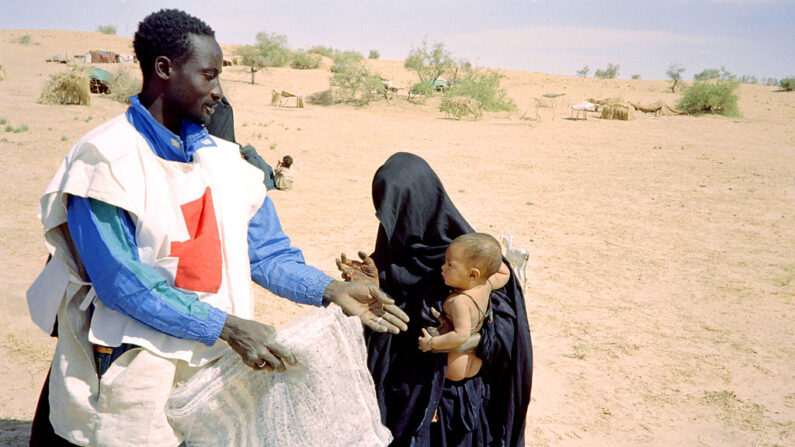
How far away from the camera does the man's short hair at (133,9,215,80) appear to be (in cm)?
165

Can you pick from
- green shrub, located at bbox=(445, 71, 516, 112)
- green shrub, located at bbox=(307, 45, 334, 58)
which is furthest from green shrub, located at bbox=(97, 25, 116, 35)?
green shrub, located at bbox=(445, 71, 516, 112)

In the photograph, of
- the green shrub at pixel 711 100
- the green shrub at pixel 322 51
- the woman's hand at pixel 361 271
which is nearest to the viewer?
the woman's hand at pixel 361 271

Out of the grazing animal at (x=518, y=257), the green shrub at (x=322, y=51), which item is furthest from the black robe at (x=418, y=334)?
the green shrub at (x=322, y=51)

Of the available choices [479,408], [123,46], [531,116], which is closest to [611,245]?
[479,408]

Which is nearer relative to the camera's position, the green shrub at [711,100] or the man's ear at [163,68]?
the man's ear at [163,68]

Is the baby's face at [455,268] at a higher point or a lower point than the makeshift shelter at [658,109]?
lower

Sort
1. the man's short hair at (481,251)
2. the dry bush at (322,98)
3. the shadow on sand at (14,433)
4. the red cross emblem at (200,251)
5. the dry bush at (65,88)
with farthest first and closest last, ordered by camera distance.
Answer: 1. the dry bush at (322,98)
2. the dry bush at (65,88)
3. the shadow on sand at (14,433)
4. the man's short hair at (481,251)
5. the red cross emblem at (200,251)

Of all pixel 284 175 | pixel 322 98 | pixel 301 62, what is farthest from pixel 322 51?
pixel 284 175

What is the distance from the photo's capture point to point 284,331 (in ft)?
5.30

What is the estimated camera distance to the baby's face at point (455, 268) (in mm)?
2375

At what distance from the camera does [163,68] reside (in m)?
1.67

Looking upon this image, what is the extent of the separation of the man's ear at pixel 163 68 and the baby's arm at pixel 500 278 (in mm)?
1534

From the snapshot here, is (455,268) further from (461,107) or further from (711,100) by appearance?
(711,100)

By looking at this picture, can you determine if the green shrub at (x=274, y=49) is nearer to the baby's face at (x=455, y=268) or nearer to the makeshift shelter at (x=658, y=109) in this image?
the makeshift shelter at (x=658, y=109)
